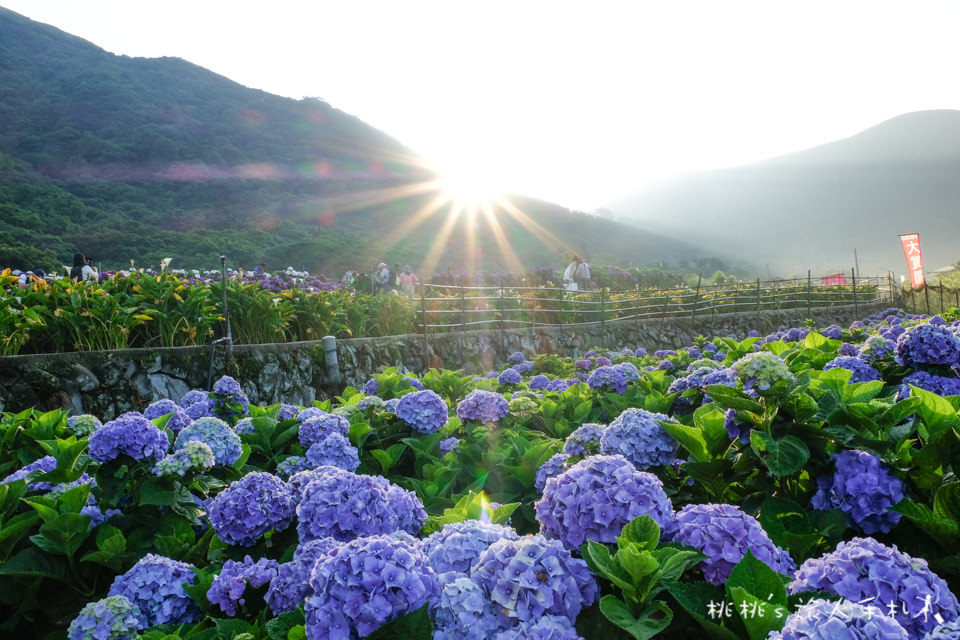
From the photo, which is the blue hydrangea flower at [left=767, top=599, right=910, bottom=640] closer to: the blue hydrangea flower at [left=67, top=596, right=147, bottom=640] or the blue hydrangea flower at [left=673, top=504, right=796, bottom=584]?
the blue hydrangea flower at [left=673, top=504, right=796, bottom=584]

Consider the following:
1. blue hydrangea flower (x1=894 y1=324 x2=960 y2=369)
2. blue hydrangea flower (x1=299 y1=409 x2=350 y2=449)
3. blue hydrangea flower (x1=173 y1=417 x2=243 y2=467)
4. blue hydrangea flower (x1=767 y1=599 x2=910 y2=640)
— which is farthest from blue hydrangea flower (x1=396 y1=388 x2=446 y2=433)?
blue hydrangea flower (x1=767 y1=599 x2=910 y2=640)

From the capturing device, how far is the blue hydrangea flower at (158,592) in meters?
1.67

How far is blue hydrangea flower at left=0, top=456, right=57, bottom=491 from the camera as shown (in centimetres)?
241

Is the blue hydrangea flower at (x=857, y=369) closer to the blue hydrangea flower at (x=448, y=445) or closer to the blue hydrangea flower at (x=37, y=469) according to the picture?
the blue hydrangea flower at (x=448, y=445)

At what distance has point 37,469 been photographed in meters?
2.51

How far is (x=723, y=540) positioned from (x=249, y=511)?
1.30 metres

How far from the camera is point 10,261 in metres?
24.5

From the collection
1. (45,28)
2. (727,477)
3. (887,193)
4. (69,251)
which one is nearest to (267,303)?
(727,477)

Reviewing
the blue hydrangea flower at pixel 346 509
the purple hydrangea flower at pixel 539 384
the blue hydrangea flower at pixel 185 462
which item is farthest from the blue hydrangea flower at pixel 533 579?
the purple hydrangea flower at pixel 539 384

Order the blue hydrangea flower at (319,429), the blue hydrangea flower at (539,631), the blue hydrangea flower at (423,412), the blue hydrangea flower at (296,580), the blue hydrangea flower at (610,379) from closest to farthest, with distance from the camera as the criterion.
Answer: the blue hydrangea flower at (539,631)
the blue hydrangea flower at (296,580)
the blue hydrangea flower at (319,429)
the blue hydrangea flower at (423,412)
the blue hydrangea flower at (610,379)

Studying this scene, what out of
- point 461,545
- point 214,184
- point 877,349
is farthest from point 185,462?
point 214,184

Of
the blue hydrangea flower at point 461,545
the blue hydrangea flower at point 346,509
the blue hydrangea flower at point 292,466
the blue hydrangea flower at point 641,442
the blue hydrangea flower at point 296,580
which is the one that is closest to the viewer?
the blue hydrangea flower at point 461,545

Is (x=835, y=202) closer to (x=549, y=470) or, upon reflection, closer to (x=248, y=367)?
(x=248, y=367)

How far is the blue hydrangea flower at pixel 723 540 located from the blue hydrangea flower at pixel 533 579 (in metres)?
0.25
